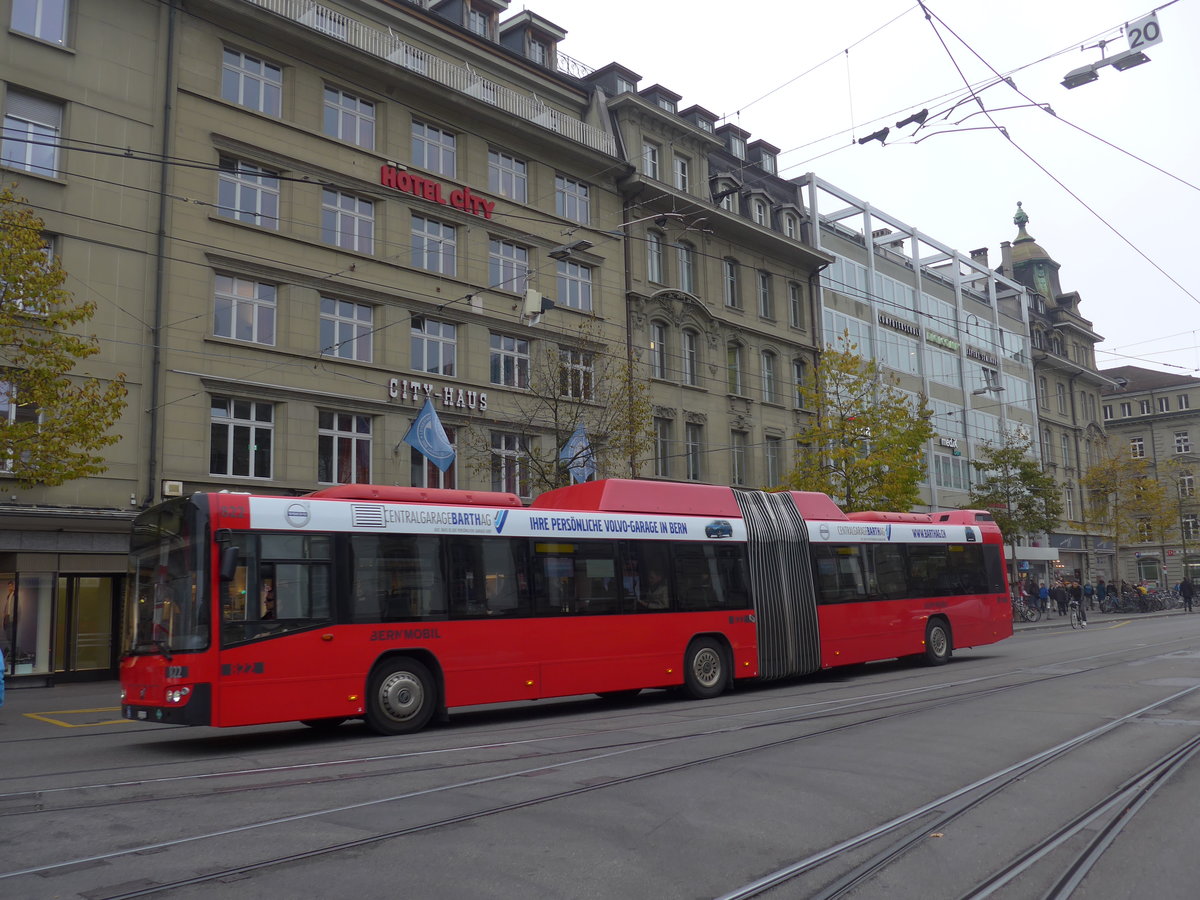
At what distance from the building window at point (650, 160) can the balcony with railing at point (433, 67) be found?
2023mm

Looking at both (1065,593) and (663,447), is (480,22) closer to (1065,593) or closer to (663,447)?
(663,447)

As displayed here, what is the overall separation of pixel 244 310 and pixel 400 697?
47.6 feet

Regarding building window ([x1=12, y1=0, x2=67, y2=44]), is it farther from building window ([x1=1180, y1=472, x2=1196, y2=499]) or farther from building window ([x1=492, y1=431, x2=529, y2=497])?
building window ([x1=1180, y1=472, x2=1196, y2=499])

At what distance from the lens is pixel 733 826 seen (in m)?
6.73

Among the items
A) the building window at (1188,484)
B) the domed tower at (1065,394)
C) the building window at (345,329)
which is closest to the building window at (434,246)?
the building window at (345,329)

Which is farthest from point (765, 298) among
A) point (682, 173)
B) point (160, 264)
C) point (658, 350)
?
point (160, 264)

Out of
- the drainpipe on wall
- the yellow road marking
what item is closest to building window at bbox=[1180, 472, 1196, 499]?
the drainpipe on wall

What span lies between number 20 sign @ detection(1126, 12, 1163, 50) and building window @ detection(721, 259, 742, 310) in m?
24.9

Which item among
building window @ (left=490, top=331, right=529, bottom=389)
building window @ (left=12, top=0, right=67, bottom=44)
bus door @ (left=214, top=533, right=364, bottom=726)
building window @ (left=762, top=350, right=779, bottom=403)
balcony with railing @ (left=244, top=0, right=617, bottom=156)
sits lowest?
bus door @ (left=214, top=533, right=364, bottom=726)

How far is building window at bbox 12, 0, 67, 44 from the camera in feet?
68.8

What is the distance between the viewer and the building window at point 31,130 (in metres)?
20.5

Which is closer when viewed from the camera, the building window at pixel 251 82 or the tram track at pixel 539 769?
the tram track at pixel 539 769

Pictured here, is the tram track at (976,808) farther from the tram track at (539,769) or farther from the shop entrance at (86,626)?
the shop entrance at (86,626)

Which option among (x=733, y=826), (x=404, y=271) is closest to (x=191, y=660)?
(x=733, y=826)
